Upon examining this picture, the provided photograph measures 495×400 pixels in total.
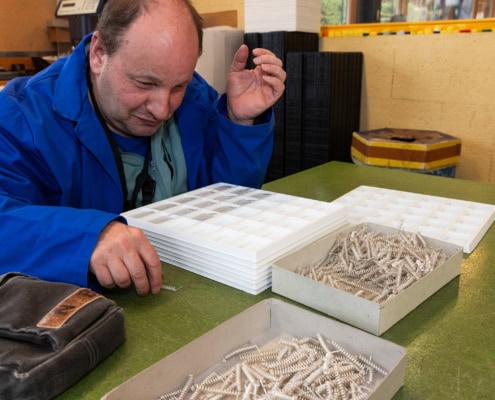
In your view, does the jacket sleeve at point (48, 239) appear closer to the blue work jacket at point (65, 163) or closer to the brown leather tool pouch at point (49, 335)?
the blue work jacket at point (65, 163)

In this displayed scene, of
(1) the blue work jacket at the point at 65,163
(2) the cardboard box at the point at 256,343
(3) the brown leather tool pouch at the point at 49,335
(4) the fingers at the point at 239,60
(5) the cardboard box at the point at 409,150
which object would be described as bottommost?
(5) the cardboard box at the point at 409,150

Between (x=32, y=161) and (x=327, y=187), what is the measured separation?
3.24 feet

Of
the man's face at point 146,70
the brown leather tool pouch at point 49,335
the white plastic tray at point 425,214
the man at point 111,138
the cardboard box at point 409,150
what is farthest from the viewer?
the cardboard box at point 409,150

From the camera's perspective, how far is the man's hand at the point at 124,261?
851mm

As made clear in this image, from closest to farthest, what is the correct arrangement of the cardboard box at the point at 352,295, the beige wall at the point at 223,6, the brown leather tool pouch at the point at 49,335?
1. the brown leather tool pouch at the point at 49,335
2. the cardboard box at the point at 352,295
3. the beige wall at the point at 223,6

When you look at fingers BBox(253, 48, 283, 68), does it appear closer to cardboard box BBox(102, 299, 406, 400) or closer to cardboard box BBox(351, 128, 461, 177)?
cardboard box BBox(102, 299, 406, 400)

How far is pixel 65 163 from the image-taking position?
1.17 metres

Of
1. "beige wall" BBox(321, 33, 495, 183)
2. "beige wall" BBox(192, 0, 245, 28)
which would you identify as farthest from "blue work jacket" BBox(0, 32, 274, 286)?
"beige wall" BBox(192, 0, 245, 28)

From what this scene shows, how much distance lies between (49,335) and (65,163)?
633 millimetres

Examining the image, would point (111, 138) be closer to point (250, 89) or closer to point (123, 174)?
point (123, 174)

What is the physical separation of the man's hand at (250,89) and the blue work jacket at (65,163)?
1.9 inches

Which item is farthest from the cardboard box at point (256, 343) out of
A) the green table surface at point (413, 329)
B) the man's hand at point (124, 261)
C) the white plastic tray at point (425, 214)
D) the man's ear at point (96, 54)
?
the man's ear at point (96, 54)

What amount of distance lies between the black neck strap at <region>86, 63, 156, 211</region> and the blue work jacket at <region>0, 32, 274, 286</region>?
17 millimetres

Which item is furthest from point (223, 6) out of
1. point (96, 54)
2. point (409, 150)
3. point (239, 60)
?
point (96, 54)
